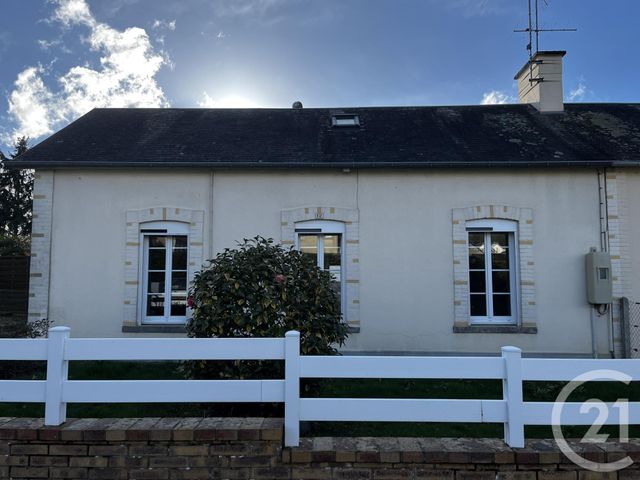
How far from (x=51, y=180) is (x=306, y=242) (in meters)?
4.90

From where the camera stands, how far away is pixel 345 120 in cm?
991

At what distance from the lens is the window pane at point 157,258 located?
7832mm

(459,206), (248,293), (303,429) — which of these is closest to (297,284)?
(248,293)

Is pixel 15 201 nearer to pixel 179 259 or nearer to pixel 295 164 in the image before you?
pixel 179 259

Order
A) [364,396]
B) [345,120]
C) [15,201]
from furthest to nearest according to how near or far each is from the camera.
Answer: [15,201]
[345,120]
[364,396]

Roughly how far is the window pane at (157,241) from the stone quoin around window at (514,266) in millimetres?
5453

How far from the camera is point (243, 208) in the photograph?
771 cm

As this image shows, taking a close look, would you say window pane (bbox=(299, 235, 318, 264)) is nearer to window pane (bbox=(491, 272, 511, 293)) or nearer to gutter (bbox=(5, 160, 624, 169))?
gutter (bbox=(5, 160, 624, 169))

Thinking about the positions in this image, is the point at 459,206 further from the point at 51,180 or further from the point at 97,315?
the point at 51,180

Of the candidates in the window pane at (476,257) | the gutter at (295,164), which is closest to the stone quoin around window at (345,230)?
the gutter at (295,164)

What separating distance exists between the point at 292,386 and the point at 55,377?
185 cm

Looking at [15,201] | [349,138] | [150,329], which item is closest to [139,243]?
[150,329]

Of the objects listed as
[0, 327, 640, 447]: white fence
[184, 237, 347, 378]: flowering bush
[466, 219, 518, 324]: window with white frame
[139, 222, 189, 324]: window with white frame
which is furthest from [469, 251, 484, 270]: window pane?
[139, 222, 189, 324]: window with white frame

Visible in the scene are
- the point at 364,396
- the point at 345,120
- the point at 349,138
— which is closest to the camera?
the point at 364,396
